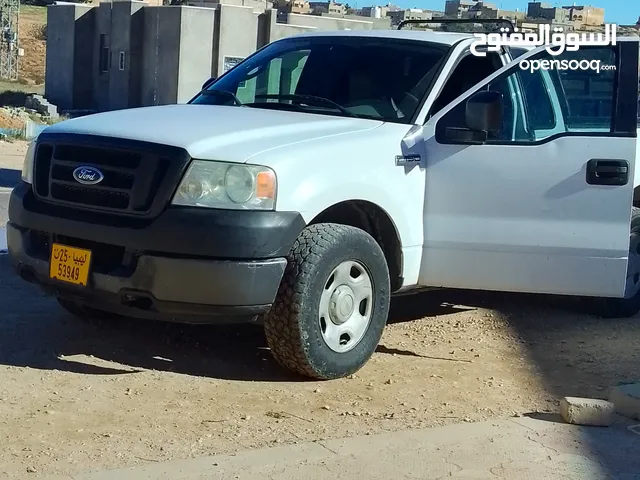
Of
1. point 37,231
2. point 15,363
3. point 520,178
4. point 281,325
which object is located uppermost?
point 520,178

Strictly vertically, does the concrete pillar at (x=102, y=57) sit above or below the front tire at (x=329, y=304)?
above

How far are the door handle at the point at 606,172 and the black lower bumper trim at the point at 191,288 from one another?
2.05m

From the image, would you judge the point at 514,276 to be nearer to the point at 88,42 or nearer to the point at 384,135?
the point at 384,135

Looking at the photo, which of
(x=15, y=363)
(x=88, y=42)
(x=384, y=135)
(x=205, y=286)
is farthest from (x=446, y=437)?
(x=88, y=42)

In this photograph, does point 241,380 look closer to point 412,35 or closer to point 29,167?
point 29,167

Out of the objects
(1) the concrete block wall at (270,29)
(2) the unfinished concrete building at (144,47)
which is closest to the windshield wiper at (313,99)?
(2) the unfinished concrete building at (144,47)

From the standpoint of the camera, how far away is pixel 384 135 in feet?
18.5

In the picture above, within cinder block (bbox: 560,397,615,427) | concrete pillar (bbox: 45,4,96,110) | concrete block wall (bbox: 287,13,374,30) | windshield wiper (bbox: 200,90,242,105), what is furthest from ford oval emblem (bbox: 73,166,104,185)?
concrete pillar (bbox: 45,4,96,110)

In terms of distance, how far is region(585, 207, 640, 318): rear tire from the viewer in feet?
23.4

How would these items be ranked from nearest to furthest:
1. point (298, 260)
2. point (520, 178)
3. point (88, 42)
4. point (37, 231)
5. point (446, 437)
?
1. point (446, 437)
2. point (298, 260)
3. point (37, 231)
4. point (520, 178)
5. point (88, 42)

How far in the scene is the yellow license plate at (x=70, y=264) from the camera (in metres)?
5.14

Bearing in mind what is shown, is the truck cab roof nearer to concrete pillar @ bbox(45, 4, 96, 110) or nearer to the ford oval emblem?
the ford oval emblem

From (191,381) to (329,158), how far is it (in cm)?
140

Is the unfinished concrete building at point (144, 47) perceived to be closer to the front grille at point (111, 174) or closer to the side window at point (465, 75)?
the side window at point (465, 75)
